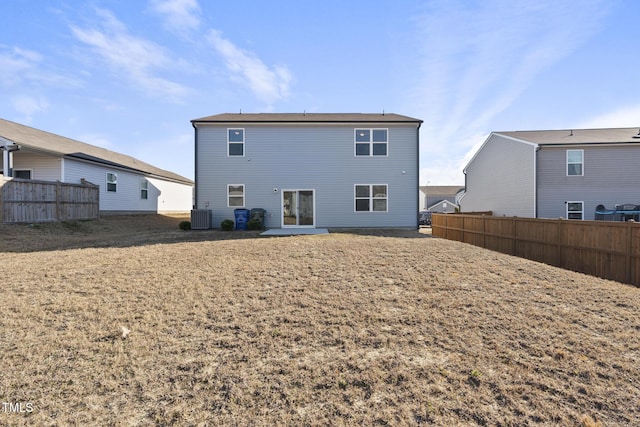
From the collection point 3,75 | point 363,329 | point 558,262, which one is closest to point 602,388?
point 363,329

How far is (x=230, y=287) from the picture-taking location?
16.3 feet

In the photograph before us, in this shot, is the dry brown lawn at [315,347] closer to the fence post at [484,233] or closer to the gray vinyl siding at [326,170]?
the fence post at [484,233]

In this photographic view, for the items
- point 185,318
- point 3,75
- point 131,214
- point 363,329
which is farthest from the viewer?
point 131,214

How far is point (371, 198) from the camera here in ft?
49.7

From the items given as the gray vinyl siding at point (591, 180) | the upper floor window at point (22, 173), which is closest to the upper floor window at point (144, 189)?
the upper floor window at point (22, 173)

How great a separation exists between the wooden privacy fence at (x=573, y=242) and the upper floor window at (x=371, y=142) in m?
6.12

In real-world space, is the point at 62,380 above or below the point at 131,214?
below

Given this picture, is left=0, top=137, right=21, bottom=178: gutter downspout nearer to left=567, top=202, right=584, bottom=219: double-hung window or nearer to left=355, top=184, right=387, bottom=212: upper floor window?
left=355, top=184, right=387, bottom=212: upper floor window

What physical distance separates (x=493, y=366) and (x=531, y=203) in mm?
17811

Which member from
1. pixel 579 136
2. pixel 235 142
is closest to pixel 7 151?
pixel 235 142

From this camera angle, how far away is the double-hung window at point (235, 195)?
49.4ft

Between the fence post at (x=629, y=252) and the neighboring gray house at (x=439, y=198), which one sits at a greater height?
the neighboring gray house at (x=439, y=198)

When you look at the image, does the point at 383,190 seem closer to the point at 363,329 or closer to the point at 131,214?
the point at 363,329

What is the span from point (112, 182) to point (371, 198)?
1653 centimetres
